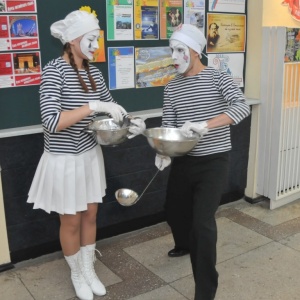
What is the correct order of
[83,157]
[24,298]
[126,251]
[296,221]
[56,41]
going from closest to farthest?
[83,157] → [24,298] → [56,41] → [126,251] → [296,221]

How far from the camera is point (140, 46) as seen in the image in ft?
12.0

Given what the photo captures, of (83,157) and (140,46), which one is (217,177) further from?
(140,46)

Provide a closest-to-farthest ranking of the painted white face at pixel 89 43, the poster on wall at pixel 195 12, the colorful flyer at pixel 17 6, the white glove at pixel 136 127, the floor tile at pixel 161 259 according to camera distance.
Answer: the painted white face at pixel 89 43 → the white glove at pixel 136 127 → the colorful flyer at pixel 17 6 → the floor tile at pixel 161 259 → the poster on wall at pixel 195 12

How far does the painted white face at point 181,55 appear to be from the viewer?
2.77m

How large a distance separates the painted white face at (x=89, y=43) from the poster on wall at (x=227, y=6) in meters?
1.72

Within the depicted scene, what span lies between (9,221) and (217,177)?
1.56 m

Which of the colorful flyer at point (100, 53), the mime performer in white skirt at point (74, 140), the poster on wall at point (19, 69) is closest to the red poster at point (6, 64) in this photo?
the poster on wall at point (19, 69)

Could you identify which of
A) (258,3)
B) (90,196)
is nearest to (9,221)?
(90,196)

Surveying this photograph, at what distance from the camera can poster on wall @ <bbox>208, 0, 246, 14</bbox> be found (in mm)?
4035

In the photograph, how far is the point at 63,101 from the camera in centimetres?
262

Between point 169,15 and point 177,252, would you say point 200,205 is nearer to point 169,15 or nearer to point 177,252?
point 177,252

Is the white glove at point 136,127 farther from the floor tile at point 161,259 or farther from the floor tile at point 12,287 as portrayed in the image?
the floor tile at point 12,287

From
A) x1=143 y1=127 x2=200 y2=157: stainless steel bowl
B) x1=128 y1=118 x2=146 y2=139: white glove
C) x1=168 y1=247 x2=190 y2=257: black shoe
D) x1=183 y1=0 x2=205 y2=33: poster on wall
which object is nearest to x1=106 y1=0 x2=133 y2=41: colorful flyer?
x1=183 y1=0 x2=205 y2=33: poster on wall

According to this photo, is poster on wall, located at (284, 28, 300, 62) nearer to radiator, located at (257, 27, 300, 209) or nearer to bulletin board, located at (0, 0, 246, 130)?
radiator, located at (257, 27, 300, 209)
